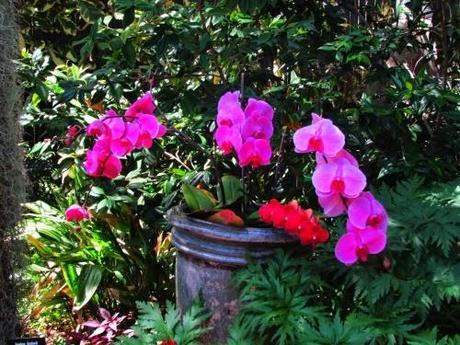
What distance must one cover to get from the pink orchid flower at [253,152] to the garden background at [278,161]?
32 cm

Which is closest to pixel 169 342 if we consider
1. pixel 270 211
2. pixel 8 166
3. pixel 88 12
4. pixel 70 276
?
pixel 270 211

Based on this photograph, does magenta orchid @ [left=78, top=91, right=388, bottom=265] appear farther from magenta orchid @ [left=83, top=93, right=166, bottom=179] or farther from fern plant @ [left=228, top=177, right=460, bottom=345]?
fern plant @ [left=228, top=177, right=460, bottom=345]

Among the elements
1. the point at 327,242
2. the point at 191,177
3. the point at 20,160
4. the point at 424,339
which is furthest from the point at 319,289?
the point at 20,160

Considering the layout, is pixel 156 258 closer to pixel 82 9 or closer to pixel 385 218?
pixel 82 9

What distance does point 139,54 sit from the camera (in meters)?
3.06

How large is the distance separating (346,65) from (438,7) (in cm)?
61

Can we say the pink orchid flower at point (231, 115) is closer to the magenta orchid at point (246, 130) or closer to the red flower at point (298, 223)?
the magenta orchid at point (246, 130)

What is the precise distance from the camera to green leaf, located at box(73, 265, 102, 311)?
3.26 meters

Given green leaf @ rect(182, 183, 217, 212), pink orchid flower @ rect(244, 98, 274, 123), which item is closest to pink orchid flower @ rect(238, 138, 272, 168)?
pink orchid flower @ rect(244, 98, 274, 123)

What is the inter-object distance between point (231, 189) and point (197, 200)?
0.48 ft

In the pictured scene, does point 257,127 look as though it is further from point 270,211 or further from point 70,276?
point 70,276

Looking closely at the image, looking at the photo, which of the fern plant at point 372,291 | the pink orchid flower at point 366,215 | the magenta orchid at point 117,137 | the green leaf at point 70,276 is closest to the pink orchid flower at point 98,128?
the magenta orchid at point 117,137

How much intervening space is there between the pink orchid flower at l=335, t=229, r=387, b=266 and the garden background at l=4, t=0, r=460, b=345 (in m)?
0.08

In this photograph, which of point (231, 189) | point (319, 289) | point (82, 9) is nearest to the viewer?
point (319, 289)
